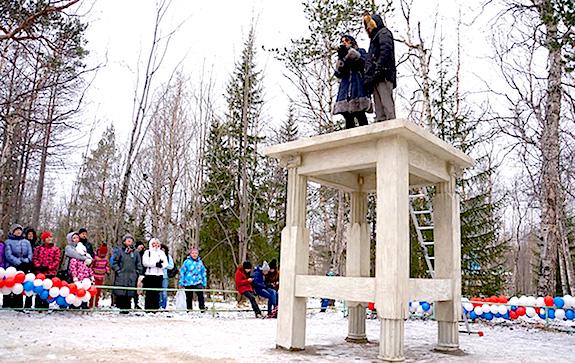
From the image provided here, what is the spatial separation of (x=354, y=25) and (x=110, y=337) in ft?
42.3

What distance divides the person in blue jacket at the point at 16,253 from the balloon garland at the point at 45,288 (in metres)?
0.50

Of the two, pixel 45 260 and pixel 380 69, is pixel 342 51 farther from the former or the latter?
pixel 45 260

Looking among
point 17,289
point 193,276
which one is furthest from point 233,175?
point 17,289

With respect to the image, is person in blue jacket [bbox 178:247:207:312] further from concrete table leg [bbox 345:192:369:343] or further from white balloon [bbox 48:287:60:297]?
concrete table leg [bbox 345:192:369:343]

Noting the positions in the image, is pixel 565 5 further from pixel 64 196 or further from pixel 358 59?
pixel 64 196

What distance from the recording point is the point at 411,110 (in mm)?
16391

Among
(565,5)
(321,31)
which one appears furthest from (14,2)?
(321,31)

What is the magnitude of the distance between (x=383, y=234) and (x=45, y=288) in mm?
6804

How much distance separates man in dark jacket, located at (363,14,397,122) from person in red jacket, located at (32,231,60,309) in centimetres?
759

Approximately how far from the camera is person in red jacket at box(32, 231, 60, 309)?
32.8 feet

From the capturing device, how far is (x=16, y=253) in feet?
31.3

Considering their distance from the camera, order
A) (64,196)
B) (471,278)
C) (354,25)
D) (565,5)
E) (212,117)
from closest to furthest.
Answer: (565,5) → (471,278) → (354,25) → (212,117) → (64,196)

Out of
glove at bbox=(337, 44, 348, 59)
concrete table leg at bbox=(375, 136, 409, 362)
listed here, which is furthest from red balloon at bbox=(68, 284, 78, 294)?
glove at bbox=(337, 44, 348, 59)

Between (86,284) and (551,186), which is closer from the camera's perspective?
(86,284)
